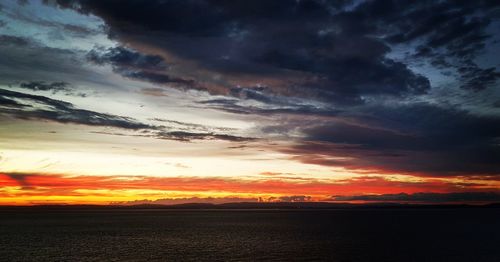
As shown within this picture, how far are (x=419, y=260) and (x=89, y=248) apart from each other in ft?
218

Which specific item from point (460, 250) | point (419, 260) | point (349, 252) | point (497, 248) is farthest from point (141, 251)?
point (497, 248)

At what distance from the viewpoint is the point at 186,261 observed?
7369cm

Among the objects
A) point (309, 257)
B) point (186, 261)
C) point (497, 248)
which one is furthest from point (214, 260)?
point (497, 248)

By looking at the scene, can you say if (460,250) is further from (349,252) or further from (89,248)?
(89,248)

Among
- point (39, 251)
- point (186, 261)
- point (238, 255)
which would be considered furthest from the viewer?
point (39, 251)

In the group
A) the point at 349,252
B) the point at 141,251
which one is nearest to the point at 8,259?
the point at 141,251

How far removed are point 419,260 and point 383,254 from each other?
27.6 feet

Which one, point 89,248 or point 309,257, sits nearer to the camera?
point 309,257

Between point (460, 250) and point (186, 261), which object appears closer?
point (186, 261)

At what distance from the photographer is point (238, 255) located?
80562 millimetres

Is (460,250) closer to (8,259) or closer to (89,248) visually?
(89,248)

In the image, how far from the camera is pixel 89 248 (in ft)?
302

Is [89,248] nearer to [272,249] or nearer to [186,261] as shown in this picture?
[186,261]

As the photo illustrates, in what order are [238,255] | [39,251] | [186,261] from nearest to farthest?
[186,261], [238,255], [39,251]
